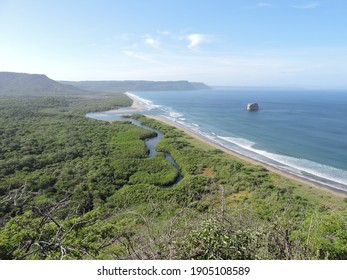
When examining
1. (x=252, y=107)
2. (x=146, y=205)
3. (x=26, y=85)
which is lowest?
(x=146, y=205)

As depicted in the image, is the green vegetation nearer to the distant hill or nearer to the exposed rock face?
the exposed rock face

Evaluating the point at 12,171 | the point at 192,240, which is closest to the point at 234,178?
the point at 192,240

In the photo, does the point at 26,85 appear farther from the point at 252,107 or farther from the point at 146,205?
the point at 146,205

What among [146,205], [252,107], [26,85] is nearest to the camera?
[146,205]

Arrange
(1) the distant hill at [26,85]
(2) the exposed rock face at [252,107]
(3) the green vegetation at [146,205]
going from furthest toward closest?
(1) the distant hill at [26,85] < (2) the exposed rock face at [252,107] < (3) the green vegetation at [146,205]

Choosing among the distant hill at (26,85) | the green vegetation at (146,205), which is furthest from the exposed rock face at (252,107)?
the distant hill at (26,85)

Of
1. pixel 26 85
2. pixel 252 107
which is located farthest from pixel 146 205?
pixel 26 85

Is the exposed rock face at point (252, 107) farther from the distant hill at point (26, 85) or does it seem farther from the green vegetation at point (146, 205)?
the distant hill at point (26, 85)

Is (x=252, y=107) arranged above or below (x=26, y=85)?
below

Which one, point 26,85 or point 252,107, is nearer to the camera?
point 252,107
